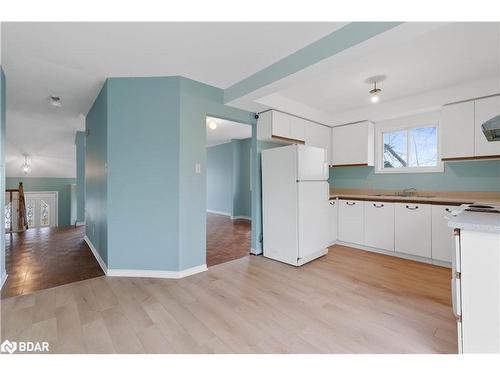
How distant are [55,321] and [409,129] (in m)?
5.02

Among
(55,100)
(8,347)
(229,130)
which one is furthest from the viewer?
(229,130)

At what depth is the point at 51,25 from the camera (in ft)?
5.82

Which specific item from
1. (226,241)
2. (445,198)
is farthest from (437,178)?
(226,241)

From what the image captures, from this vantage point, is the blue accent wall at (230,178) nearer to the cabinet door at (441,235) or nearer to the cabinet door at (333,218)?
the cabinet door at (333,218)

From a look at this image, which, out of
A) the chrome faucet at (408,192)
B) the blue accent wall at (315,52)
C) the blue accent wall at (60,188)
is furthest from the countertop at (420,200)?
the blue accent wall at (60,188)

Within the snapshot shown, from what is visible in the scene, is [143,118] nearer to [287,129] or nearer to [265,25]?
[265,25]

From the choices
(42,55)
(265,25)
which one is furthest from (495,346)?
(42,55)

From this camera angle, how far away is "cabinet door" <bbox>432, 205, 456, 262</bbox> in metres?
2.89

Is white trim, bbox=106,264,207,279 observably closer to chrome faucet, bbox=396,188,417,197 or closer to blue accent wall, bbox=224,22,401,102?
blue accent wall, bbox=224,22,401,102

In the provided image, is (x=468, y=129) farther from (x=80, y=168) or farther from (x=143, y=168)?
(x=80, y=168)

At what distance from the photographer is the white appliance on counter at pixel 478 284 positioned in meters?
1.26

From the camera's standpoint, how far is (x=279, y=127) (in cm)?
337

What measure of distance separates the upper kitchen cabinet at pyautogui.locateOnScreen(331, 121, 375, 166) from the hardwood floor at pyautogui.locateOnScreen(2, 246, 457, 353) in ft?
6.24

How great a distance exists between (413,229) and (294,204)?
172 cm
